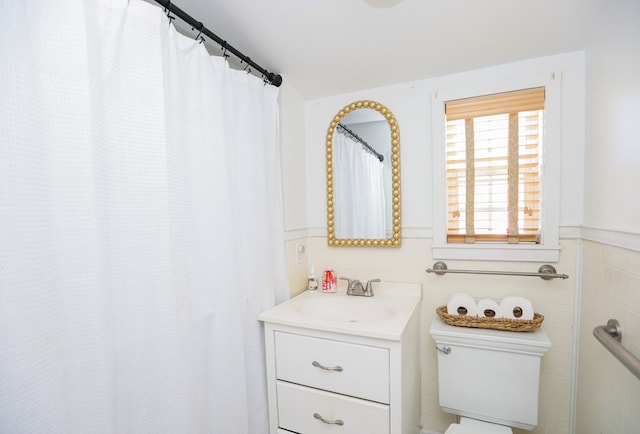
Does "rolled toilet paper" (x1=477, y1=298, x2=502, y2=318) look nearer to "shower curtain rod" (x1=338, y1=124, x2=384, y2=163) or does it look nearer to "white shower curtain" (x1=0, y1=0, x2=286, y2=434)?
→ "shower curtain rod" (x1=338, y1=124, x2=384, y2=163)

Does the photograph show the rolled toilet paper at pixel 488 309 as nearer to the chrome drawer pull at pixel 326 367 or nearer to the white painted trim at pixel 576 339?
the white painted trim at pixel 576 339

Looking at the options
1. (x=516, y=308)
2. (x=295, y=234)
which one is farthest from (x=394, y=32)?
(x=516, y=308)

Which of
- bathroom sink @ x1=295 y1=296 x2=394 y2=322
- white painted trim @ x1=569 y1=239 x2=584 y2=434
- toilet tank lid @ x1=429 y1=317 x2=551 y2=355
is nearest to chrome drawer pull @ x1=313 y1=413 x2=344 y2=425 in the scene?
bathroom sink @ x1=295 y1=296 x2=394 y2=322

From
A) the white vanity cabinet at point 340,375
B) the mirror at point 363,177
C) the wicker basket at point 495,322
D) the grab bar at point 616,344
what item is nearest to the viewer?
the grab bar at point 616,344

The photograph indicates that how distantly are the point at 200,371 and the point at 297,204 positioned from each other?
1.00m

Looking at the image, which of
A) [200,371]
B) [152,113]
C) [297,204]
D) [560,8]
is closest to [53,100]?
[152,113]

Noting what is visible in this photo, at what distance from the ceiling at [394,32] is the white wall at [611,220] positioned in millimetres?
188

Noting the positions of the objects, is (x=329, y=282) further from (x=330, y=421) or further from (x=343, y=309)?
(x=330, y=421)

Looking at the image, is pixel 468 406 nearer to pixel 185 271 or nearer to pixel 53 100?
pixel 185 271

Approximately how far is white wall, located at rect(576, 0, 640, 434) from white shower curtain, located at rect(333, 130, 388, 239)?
903 millimetres

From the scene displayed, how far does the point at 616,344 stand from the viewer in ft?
2.84

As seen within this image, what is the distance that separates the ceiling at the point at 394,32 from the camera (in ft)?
3.86

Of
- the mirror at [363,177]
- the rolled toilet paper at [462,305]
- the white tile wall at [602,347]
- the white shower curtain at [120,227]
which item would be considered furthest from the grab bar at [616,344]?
the white shower curtain at [120,227]

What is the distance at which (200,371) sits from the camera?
1.08m
